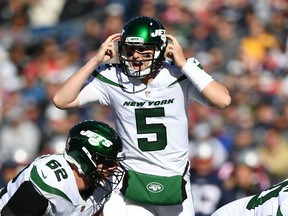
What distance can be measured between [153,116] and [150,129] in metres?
0.09

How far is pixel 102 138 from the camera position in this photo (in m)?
5.86

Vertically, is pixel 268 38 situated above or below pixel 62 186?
below

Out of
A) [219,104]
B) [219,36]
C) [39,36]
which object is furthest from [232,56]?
[219,104]

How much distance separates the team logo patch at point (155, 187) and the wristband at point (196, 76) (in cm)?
73

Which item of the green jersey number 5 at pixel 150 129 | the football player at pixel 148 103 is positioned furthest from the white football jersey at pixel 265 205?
the green jersey number 5 at pixel 150 129

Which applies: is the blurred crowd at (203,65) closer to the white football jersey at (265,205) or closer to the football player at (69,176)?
the white football jersey at (265,205)

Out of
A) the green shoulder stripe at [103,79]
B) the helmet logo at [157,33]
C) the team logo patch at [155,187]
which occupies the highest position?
the helmet logo at [157,33]

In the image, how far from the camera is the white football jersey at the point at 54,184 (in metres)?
5.71

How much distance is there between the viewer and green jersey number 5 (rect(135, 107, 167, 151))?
6.67 m

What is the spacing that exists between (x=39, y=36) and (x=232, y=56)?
313cm

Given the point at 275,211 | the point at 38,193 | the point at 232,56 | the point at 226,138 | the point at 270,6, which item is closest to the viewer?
the point at 38,193

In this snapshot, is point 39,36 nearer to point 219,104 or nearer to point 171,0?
point 171,0

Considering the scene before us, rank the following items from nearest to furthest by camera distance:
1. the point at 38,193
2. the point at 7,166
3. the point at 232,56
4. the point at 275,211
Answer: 1. the point at 38,193
2. the point at 275,211
3. the point at 7,166
4. the point at 232,56

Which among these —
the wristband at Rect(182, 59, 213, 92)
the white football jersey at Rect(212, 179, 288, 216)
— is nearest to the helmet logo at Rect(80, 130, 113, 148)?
the wristband at Rect(182, 59, 213, 92)
